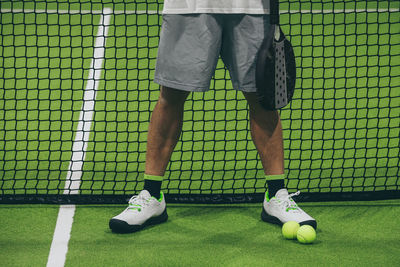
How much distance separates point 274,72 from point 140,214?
0.84m

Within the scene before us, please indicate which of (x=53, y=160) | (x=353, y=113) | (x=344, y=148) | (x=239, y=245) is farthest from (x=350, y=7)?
(x=239, y=245)

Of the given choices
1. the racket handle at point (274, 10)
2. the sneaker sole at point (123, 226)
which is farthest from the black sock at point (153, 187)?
the racket handle at point (274, 10)

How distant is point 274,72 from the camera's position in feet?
9.74

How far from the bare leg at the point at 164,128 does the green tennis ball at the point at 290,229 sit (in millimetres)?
593

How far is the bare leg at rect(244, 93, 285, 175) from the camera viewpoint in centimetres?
320

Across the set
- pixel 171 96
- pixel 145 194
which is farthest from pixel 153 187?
pixel 171 96

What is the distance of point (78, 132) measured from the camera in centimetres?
445

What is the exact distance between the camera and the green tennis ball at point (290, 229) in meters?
3.06

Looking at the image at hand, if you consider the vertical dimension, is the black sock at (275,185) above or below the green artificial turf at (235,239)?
above

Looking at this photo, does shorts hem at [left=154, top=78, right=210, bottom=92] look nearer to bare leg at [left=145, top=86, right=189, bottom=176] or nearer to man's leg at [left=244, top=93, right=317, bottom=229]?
bare leg at [left=145, top=86, right=189, bottom=176]

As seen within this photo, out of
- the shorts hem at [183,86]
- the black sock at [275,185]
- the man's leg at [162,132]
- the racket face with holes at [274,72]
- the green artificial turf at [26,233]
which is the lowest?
the green artificial turf at [26,233]

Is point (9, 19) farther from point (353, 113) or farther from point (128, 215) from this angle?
point (128, 215)

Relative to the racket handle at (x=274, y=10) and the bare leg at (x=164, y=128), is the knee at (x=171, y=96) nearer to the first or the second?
the bare leg at (x=164, y=128)

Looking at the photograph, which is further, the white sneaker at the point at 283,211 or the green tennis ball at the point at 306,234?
the white sneaker at the point at 283,211
